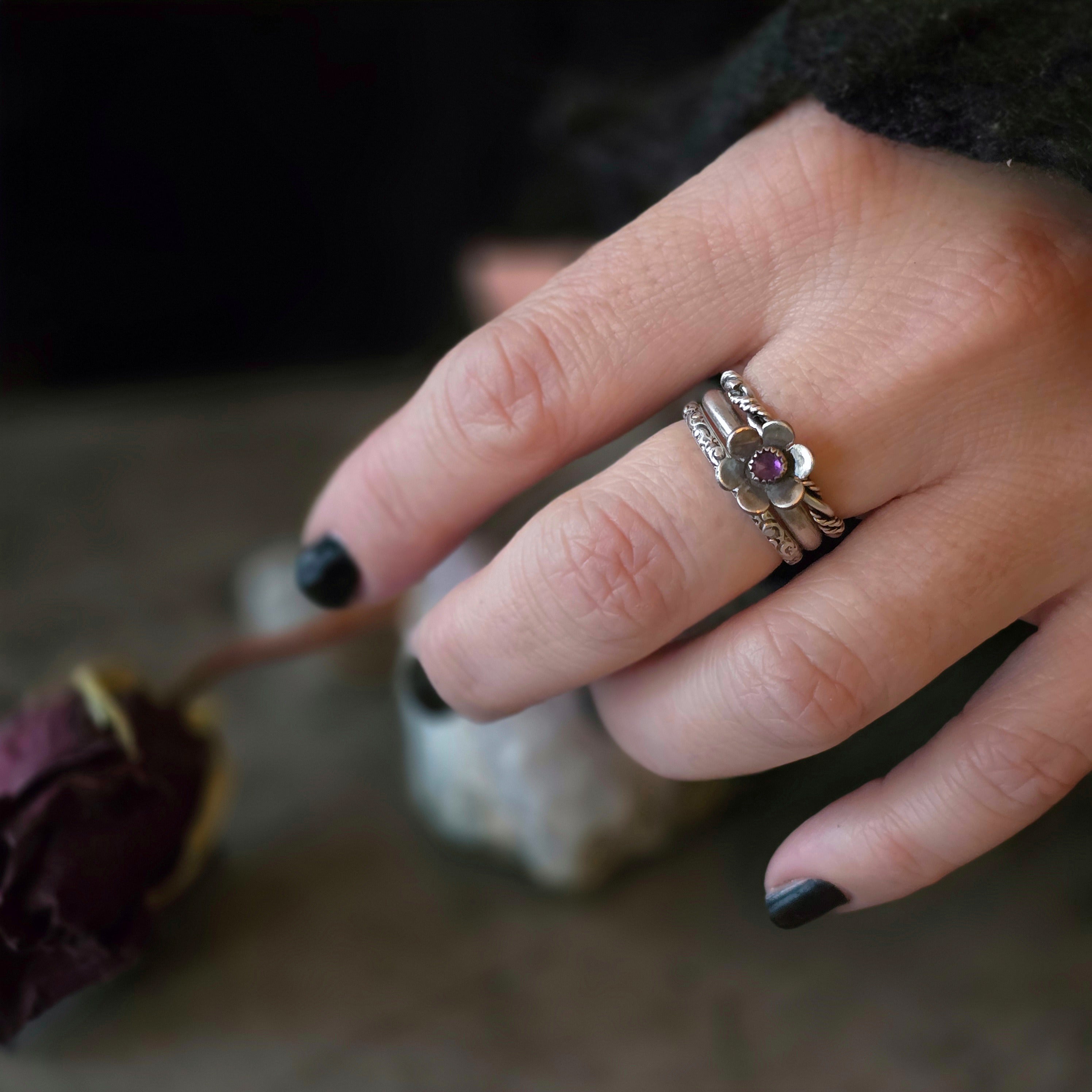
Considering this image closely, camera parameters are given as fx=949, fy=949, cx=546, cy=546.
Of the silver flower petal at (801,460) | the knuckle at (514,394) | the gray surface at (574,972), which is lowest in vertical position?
the gray surface at (574,972)

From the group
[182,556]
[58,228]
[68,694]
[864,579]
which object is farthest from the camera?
[58,228]

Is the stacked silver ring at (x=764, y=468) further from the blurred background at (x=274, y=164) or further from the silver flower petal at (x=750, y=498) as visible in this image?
the blurred background at (x=274, y=164)

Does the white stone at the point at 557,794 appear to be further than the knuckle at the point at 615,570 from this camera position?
Yes

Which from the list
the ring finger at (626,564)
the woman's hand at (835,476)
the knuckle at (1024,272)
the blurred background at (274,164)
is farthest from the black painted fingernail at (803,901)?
the blurred background at (274,164)

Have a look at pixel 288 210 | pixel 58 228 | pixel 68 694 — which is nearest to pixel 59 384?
pixel 58 228

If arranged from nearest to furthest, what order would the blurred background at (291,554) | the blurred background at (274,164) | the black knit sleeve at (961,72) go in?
the black knit sleeve at (961,72) < the blurred background at (291,554) < the blurred background at (274,164)

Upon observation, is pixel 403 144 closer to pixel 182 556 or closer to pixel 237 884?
pixel 182 556

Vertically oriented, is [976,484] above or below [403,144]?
below

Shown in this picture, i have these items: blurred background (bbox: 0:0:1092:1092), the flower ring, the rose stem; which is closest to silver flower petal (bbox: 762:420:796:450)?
the flower ring
